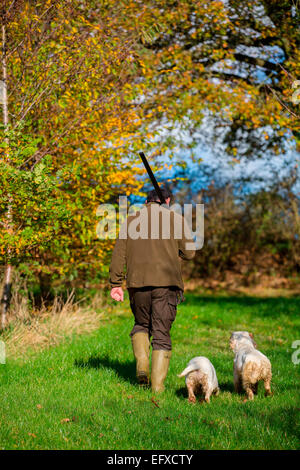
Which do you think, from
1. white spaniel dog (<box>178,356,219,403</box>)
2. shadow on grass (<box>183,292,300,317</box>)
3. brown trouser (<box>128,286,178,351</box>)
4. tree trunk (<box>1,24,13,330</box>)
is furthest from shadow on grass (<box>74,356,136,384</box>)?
shadow on grass (<box>183,292,300,317</box>)

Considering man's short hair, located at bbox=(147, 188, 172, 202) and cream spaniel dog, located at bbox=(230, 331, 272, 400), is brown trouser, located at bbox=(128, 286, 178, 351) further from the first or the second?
man's short hair, located at bbox=(147, 188, 172, 202)

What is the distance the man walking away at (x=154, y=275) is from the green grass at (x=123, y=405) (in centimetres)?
38

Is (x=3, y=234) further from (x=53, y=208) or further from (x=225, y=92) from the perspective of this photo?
(x=225, y=92)

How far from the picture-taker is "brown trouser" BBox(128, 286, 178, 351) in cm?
512

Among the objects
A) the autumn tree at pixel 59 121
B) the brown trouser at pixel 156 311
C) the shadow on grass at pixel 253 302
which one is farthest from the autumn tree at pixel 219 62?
the brown trouser at pixel 156 311

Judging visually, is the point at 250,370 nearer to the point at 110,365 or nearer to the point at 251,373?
the point at 251,373

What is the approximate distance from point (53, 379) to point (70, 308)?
334cm

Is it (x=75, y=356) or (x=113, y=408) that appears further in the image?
(x=75, y=356)

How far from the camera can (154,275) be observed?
5.11 m

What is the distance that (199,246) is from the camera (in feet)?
48.0

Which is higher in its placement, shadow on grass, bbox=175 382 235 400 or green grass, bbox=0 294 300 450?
green grass, bbox=0 294 300 450

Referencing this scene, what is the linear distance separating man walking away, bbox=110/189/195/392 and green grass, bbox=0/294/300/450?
384 mm

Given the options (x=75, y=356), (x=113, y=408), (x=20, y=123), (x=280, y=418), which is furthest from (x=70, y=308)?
(x=280, y=418)
